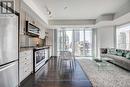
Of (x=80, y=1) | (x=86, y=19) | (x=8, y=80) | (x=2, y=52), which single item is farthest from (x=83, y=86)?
(x=86, y=19)

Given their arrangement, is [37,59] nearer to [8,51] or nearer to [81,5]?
[8,51]

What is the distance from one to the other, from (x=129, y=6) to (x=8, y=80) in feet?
16.1

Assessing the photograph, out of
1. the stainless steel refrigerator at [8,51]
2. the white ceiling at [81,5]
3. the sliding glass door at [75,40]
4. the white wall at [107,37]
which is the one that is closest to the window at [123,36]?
the white wall at [107,37]

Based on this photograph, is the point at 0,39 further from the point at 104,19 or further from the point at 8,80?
the point at 104,19

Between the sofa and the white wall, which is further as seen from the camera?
the white wall

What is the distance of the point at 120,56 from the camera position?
6398 millimetres

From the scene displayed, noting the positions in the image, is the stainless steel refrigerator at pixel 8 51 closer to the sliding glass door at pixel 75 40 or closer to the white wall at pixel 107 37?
Answer: the white wall at pixel 107 37

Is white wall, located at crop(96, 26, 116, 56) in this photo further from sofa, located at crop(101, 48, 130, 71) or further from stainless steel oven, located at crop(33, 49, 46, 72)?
stainless steel oven, located at crop(33, 49, 46, 72)

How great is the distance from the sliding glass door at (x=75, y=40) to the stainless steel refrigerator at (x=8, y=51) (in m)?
8.16

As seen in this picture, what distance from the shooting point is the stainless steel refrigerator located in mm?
2219

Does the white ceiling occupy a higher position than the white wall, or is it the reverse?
the white ceiling

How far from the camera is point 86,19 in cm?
896

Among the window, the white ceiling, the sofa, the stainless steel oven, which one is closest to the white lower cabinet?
the stainless steel oven

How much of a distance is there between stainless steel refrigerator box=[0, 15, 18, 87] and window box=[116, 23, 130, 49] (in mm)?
6804
